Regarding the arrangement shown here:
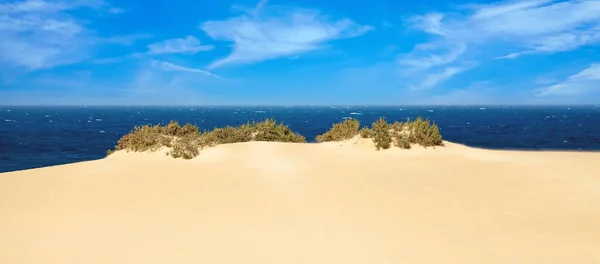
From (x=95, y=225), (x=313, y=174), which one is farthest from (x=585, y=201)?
(x=95, y=225)

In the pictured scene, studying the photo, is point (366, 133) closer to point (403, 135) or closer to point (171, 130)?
point (403, 135)

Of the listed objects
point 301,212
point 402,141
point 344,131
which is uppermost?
point 344,131

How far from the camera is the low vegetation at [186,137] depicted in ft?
49.6

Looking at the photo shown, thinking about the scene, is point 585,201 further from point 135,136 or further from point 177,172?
point 135,136

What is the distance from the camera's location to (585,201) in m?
8.97

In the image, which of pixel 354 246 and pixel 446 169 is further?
pixel 446 169

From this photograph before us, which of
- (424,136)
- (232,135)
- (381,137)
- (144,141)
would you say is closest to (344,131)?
(381,137)

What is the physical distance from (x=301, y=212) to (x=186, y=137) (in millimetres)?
10136

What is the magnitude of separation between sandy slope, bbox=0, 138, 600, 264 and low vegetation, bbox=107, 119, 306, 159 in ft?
4.07

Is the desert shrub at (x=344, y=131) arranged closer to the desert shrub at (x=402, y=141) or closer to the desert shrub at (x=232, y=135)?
the desert shrub at (x=402, y=141)

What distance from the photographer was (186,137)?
1681 cm

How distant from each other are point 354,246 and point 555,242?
10.5 ft

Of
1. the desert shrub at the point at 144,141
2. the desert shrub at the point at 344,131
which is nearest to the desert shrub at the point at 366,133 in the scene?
the desert shrub at the point at 344,131

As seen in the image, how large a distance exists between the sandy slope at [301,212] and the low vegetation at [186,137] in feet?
4.07
